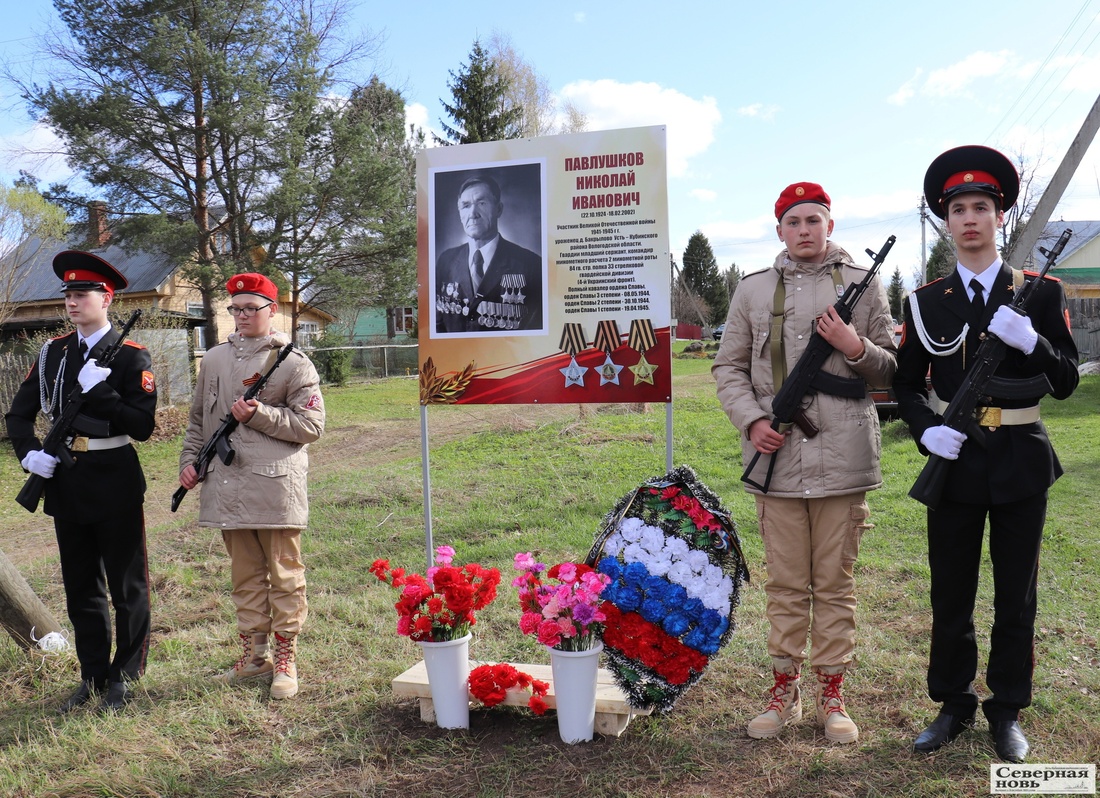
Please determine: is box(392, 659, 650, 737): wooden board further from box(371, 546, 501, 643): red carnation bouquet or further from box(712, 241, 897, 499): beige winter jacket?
box(712, 241, 897, 499): beige winter jacket

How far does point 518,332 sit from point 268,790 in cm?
250

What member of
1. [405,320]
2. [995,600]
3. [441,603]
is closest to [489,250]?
[441,603]

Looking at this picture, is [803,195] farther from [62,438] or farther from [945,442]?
[62,438]

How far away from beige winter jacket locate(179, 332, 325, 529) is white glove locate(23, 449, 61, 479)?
0.58 m

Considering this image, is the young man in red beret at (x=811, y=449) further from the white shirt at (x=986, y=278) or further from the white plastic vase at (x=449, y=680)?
the white plastic vase at (x=449, y=680)

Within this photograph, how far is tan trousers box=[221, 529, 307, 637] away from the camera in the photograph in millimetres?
4176

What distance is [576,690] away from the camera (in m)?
3.41

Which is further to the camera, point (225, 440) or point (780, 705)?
point (225, 440)

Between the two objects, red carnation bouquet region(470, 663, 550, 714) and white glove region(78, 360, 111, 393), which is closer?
red carnation bouquet region(470, 663, 550, 714)

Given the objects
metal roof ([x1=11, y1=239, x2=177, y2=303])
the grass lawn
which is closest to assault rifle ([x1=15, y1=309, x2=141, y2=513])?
the grass lawn

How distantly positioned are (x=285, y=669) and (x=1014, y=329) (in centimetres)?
368

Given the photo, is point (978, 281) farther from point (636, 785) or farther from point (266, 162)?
point (266, 162)

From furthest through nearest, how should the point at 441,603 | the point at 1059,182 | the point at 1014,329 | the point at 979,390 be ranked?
the point at 1059,182 → the point at 441,603 → the point at 979,390 → the point at 1014,329

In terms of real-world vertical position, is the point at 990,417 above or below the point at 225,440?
above
